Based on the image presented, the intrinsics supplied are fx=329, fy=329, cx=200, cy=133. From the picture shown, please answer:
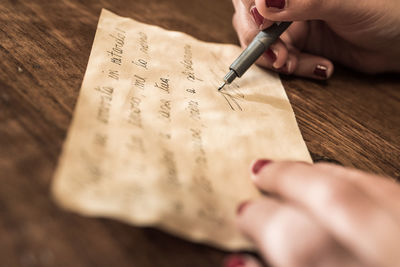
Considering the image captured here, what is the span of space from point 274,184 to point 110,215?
0.54 feet

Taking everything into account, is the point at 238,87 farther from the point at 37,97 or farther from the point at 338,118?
the point at 37,97

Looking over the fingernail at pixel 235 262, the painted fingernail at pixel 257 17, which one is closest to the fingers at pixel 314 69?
the painted fingernail at pixel 257 17

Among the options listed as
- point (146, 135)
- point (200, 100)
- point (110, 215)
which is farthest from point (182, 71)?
point (110, 215)

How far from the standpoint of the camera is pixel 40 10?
0.56m

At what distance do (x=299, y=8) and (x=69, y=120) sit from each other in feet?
1.28

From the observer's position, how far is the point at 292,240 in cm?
27

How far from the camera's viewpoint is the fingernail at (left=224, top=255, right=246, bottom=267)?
11.6 inches

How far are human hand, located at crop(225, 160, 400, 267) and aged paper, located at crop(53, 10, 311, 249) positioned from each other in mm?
34

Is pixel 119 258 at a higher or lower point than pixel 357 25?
lower

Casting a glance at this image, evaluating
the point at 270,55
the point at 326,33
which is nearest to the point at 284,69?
the point at 270,55

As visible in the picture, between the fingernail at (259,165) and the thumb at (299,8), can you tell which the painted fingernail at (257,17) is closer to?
the thumb at (299,8)

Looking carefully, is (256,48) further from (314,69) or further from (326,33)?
(326,33)

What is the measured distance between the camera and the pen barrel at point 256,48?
54cm

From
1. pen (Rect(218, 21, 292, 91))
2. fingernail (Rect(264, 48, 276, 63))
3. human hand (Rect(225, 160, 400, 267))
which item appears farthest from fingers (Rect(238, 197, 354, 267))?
fingernail (Rect(264, 48, 276, 63))
